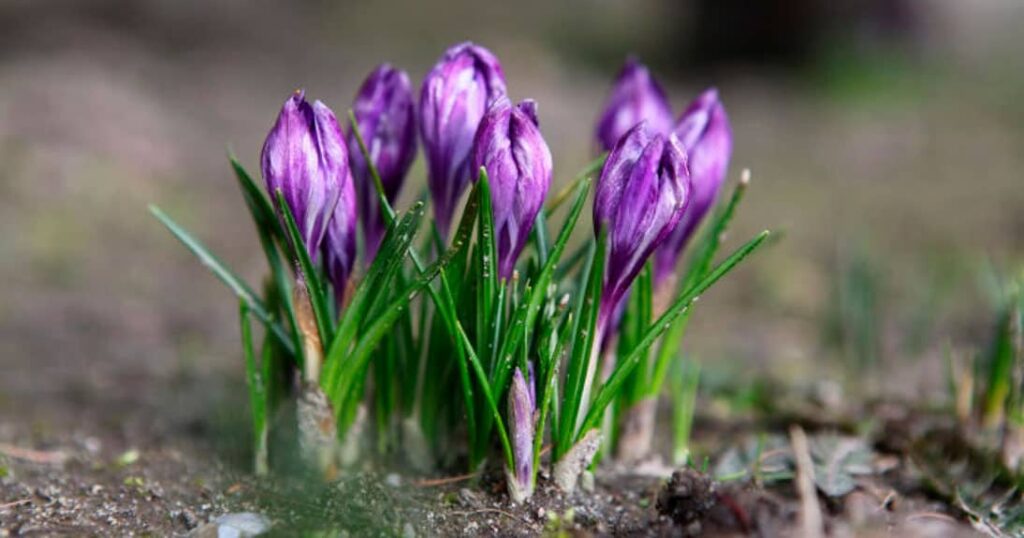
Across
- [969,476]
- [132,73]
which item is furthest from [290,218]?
[132,73]

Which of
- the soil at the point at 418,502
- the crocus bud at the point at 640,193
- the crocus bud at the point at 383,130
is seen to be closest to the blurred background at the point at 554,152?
the soil at the point at 418,502

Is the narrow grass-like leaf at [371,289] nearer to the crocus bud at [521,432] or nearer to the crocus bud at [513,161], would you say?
the crocus bud at [513,161]

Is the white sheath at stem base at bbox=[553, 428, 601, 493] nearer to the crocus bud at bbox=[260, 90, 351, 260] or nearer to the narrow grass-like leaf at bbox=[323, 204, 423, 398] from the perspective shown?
the narrow grass-like leaf at bbox=[323, 204, 423, 398]

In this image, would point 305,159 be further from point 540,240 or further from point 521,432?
point 521,432

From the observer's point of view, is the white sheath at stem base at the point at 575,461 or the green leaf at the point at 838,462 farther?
the green leaf at the point at 838,462

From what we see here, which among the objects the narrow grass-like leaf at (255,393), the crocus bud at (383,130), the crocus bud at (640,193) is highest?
the crocus bud at (383,130)
